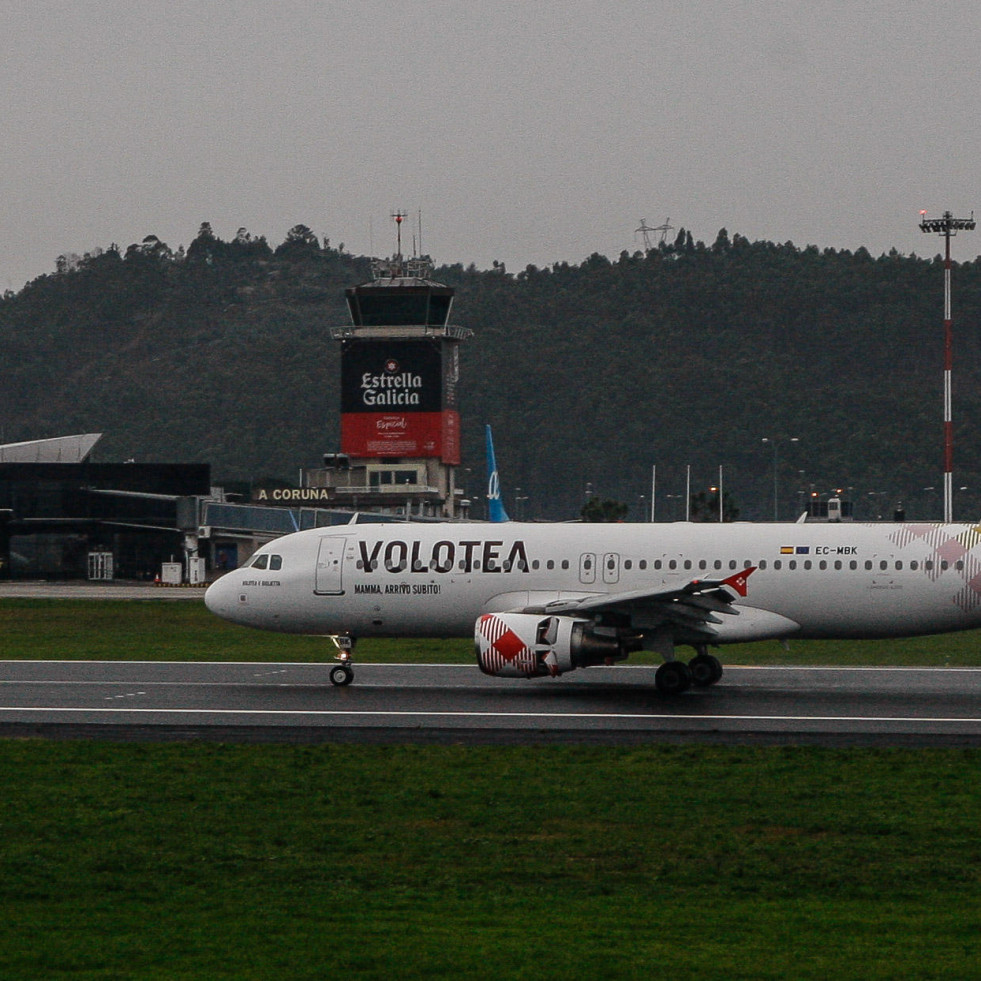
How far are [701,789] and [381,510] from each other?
100m

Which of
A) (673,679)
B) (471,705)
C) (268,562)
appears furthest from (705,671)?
(268,562)

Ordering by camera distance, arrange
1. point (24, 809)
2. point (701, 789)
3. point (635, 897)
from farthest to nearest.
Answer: point (701, 789), point (24, 809), point (635, 897)

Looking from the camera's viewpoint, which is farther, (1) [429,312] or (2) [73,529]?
(1) [429,312]

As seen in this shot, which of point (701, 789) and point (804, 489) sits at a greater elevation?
point (804, 489)

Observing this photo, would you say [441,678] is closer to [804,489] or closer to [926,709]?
[926,709]

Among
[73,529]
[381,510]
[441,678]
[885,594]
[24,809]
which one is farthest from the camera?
[381,510]

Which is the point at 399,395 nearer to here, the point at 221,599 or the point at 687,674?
the point at 221,599

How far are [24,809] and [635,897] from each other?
7.70 metres

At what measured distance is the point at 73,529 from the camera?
9356cm

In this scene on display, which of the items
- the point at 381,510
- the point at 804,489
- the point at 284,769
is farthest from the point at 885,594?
the point at 804,489

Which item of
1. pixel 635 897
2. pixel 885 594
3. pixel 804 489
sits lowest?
pixel 635 897

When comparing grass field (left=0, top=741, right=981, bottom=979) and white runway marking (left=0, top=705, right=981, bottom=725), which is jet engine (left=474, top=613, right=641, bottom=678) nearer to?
white runway marking (left=0, top=705, right=981, bottom=725)

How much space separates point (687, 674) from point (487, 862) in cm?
1461

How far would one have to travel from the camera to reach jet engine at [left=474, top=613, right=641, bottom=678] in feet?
95.8
